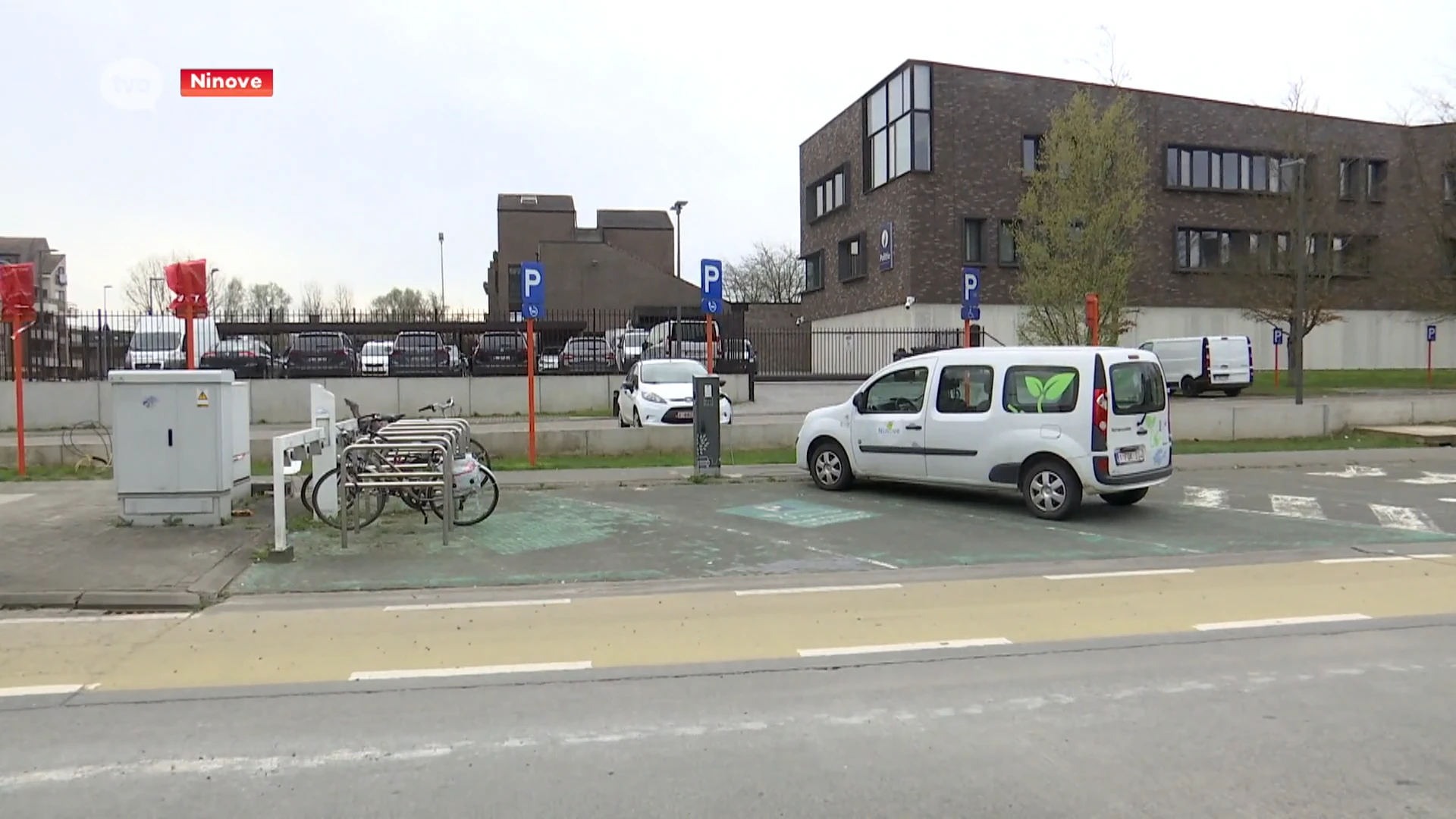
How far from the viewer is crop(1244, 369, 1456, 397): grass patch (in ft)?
111

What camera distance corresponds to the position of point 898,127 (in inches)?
1574

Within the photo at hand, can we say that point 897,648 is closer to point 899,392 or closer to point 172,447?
point 899,392

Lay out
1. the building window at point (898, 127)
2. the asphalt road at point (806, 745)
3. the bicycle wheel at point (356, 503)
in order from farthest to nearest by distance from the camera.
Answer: the building window at point (898, 127) < the bicycle wheel at point (356, 503) < the asphalt road at point (806, 745)

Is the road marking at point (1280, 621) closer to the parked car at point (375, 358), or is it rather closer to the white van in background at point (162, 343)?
the parked car at point (375, 358)

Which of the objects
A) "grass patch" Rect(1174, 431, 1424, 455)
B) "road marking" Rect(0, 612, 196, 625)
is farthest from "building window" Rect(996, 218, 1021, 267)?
"road marking" Rect(0, 612, 196, 625)

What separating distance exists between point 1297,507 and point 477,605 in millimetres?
9521

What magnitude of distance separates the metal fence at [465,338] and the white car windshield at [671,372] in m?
5.48

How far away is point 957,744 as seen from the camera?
4539 millimetres

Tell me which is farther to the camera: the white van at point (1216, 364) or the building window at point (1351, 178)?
the building window at point (1351, 178)

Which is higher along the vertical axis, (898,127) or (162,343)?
(898,127)

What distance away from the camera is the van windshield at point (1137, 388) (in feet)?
35.2

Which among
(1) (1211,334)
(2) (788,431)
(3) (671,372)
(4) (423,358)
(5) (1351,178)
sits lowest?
(2) (788,431)

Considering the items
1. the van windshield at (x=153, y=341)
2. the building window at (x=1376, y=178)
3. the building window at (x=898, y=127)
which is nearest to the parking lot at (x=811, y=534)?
the van windshield at (x=153, y=341)

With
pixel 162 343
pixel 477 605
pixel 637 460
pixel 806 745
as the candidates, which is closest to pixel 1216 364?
pixel 637 460
